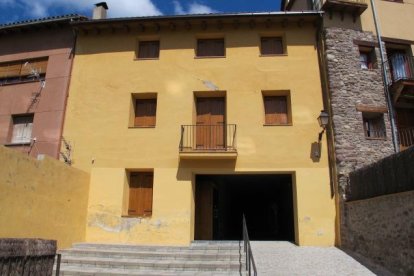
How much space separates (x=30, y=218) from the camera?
9.65 metres

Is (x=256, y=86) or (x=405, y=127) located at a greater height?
(x=256, y=86)

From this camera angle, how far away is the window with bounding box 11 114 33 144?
45.2 ft

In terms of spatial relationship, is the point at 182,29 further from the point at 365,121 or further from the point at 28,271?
the point at 28,271

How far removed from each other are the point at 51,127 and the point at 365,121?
36.9ft

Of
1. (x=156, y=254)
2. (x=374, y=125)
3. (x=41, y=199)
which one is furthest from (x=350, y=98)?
(x=41, y=199)

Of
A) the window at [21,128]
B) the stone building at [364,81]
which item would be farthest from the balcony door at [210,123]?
the window at [21,128]

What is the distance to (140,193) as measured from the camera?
41.4 ft

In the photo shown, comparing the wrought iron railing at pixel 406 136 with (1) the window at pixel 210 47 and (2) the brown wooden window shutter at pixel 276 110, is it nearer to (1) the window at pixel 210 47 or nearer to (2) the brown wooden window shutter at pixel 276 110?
(2) the brown wooden window shutter at pixel 276 110

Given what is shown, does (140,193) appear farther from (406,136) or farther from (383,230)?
(406,136)

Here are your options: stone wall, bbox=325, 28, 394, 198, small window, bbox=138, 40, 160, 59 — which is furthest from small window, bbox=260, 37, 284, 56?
small window, bbox=138, 40, 160, 59

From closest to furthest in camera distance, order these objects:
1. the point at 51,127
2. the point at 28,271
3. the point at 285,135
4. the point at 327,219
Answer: the point at 28,271 < the point at 327,219 < the point at 285,135 < the point at 51,127

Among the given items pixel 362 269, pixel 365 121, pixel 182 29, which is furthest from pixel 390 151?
pixel 182 29

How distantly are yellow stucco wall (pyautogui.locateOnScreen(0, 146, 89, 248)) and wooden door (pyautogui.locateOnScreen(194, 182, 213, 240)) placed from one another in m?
4.01

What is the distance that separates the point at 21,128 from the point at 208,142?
728 cm
